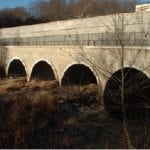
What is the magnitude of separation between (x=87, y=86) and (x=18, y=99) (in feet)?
19.7

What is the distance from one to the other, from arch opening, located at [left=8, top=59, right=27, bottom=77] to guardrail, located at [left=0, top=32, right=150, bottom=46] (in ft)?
4.62

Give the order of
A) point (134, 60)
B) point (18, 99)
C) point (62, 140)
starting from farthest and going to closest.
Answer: point (18, 99), point (134, 60), point (62, 140)

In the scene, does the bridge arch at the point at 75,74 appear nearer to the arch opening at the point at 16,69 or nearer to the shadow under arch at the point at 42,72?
the shadow under arch at the point at 42,72

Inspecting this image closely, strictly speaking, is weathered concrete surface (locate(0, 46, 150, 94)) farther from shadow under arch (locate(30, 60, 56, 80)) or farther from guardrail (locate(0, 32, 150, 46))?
guardrail (locate(0, 32, 150, 46))

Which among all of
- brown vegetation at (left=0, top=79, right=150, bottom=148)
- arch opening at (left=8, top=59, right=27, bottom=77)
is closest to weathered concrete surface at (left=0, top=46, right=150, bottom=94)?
arch opening at (left=8, top=59, right=27, bottom=77)

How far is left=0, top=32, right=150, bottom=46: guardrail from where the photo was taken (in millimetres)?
17172

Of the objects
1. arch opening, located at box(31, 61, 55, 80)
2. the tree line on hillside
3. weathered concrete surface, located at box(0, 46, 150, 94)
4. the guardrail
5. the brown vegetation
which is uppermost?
the tree line on hillside

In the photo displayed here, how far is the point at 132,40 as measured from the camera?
690 inches

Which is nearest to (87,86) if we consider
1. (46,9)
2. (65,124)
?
(65,124)

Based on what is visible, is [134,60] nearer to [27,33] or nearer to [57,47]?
[57,47]

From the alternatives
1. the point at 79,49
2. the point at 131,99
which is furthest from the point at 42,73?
the point at 131,99

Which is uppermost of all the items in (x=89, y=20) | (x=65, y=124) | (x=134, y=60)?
(x=89, y=20)

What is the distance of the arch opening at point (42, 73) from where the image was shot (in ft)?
91.4

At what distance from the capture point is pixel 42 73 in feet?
92.6
